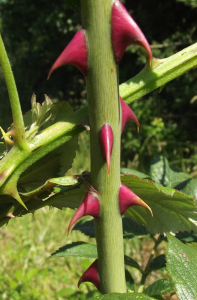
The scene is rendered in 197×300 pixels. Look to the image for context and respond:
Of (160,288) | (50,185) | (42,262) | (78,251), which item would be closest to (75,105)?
(42,262)

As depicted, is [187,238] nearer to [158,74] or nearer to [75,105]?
[158,74]

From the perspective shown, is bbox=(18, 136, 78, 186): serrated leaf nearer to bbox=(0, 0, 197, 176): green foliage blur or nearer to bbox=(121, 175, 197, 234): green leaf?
bbox=(121, 175, 197, 234): green leaf

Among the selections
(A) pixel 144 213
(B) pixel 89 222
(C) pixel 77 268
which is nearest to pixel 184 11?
(C) pixel 77 268

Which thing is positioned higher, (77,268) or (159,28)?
(159,28)

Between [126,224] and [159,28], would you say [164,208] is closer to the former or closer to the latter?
[126,224]

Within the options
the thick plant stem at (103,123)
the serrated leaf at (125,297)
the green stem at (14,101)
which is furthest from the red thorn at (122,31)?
the serrated leaf at (125,297)

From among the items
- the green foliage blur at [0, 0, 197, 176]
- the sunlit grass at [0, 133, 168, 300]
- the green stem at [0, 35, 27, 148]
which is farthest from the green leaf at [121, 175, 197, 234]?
the green foliage blur at [0, 0, 197, 176]

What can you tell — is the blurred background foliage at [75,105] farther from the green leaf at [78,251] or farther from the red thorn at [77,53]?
the green leaf at [78,251]
